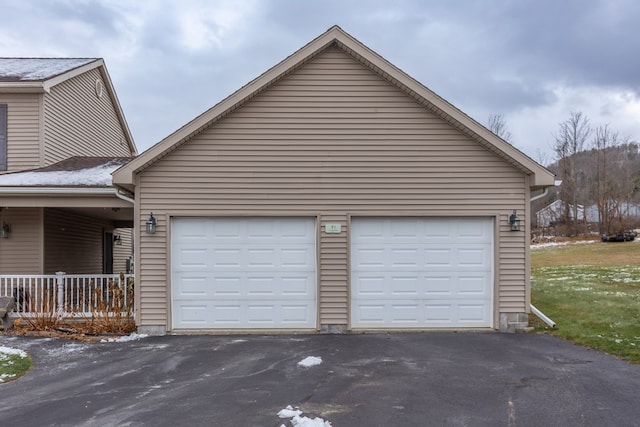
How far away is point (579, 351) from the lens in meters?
7.45

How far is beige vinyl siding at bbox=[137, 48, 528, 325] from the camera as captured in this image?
29.2 ft

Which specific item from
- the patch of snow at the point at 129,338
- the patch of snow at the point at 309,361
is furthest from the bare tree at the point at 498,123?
the patch of snow at the point at 309,361

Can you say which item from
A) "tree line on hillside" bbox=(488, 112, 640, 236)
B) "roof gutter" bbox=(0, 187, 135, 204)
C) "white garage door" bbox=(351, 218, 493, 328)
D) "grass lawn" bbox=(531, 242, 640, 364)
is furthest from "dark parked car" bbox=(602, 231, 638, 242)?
"roof gutter" bbox=(0, 187, 135, 204)

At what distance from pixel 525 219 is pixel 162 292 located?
6.87 metres

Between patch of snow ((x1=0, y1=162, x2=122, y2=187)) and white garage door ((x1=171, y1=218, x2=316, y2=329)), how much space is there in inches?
88.9

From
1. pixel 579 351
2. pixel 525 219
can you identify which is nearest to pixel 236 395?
pixel 579 351

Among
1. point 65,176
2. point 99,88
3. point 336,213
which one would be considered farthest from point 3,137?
point 336,213

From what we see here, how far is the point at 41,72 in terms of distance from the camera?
41.9ft

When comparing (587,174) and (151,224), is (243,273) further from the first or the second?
(587,174)

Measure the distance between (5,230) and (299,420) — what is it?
9.55 meters

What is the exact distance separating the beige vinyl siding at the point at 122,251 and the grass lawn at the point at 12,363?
947cm

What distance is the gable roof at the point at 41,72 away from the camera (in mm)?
11578

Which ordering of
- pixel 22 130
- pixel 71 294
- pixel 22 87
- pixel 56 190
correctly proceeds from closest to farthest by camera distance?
1. pixel 56 190
2. pixel 71 294
3. pixel 22 87
4. pixel 22 130

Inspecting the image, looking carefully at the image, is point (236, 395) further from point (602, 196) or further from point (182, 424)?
point (602, 196)
